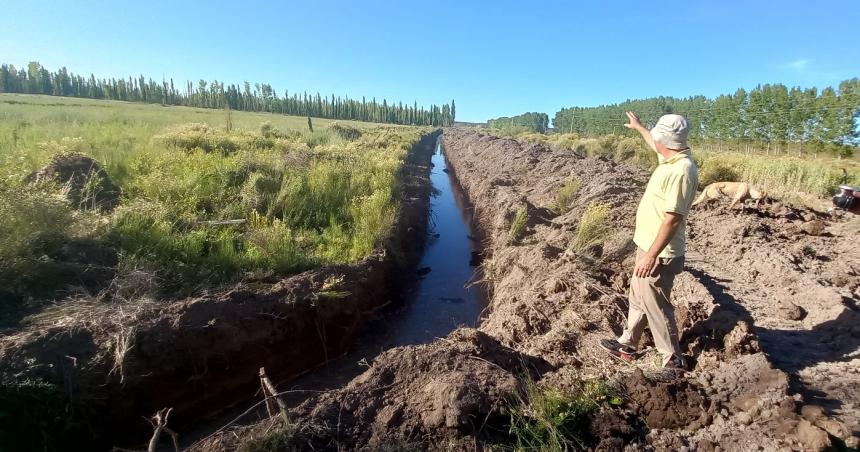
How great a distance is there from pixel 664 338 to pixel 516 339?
1548mm

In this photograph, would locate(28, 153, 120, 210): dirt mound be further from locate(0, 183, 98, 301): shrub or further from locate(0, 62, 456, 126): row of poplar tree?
locate(0, 62, 456, 126): row of poplar tree

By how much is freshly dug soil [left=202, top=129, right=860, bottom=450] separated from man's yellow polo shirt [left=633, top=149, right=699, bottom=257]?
93 cm

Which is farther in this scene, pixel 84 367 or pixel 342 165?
pixel 342 165

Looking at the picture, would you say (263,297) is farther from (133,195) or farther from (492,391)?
(133,195)

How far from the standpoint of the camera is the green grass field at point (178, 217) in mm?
4523

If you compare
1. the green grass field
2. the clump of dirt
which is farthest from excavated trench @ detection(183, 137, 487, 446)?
the clump of dirt

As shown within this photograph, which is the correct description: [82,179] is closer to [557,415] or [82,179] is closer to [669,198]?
[557,415]

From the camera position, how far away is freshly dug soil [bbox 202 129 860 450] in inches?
95.7

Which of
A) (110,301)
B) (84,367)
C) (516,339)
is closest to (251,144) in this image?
(110,301)

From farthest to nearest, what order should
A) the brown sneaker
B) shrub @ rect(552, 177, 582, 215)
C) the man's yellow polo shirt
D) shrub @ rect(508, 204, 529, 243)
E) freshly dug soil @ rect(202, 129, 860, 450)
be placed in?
shrub @ rect(552, 177, 582, 215) < shrub @ rect(508, 204, 529, 243) < the brown sneaker < the man's yellow polo shirt < freshly dug soil @ rect(202, 129, 860, 450)

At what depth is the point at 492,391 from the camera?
2820 millimetres

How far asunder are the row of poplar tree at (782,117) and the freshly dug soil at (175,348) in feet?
87.3

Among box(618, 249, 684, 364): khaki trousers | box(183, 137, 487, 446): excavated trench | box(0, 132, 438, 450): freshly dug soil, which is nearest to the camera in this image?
box(618, 249, 684, 364): khaki trousers

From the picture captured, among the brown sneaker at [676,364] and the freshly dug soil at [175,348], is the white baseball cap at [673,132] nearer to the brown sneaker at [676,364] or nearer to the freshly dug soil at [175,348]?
the brown sneaker at [676,364]
